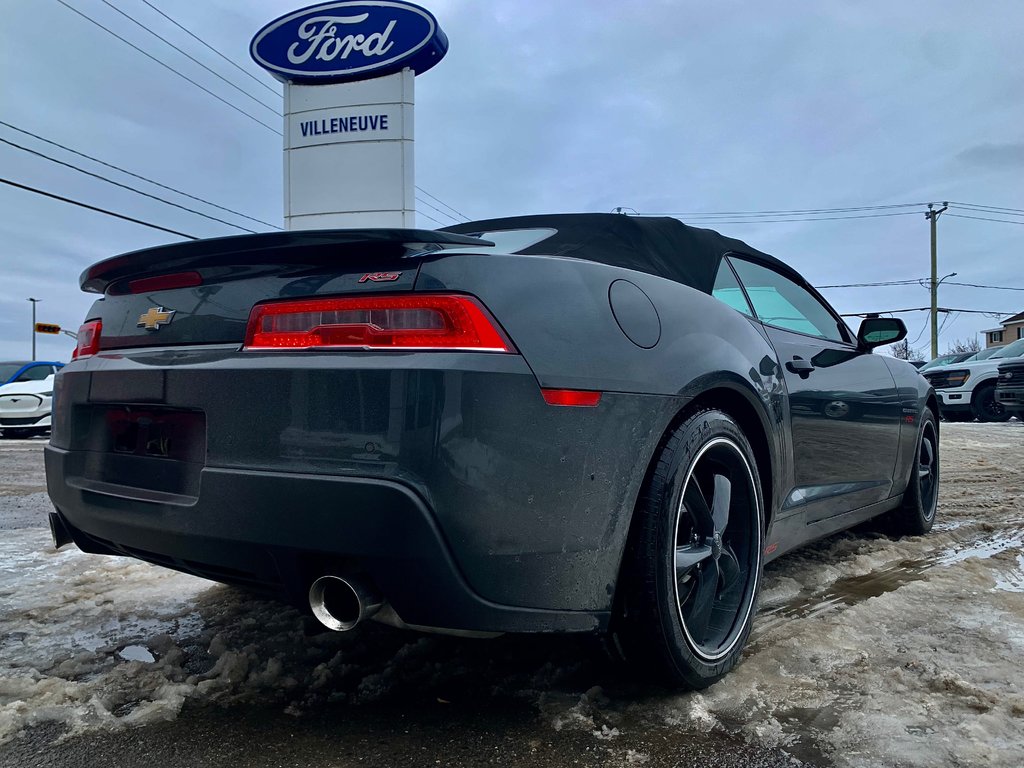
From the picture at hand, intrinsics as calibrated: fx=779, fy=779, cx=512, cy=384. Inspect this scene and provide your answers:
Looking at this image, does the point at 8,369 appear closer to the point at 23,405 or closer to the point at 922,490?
the point at 23,405

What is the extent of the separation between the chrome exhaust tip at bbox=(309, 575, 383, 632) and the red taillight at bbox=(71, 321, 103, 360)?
3.62 feet

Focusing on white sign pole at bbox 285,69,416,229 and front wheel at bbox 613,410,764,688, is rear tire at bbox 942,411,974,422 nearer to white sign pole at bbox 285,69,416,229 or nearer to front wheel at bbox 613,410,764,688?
white sign pole at bbox 285,69,416,229

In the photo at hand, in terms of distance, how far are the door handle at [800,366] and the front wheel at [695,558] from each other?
1.87ft

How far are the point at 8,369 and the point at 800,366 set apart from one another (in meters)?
14.5

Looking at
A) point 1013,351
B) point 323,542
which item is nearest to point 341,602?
point 323,542

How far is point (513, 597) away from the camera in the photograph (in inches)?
67.6

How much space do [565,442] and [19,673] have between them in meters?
1.74

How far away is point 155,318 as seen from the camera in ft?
6.84

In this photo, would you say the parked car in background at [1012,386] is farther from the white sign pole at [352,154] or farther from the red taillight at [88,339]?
the red taillight at [88,339]

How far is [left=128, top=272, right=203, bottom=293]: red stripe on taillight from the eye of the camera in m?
2.03

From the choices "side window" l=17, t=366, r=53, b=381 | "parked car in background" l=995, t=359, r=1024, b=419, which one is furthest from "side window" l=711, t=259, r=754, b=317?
"side window" l=17, t=366, r=53, b=381

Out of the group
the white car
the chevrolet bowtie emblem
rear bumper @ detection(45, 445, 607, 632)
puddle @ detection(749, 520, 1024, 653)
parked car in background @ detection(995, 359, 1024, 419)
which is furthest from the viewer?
parked car in background @ detection(995, 359, 1024, 419)

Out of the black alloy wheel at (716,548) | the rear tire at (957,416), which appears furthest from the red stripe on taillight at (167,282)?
the rear tire at (957,416)

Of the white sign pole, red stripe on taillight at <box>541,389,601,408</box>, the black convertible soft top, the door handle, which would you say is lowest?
red stripe on taillight at <box>541,389,601,408</box>
